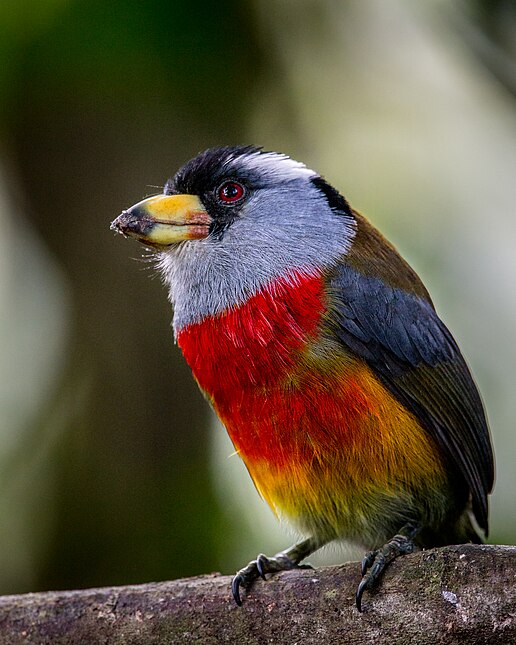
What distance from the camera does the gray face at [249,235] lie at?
330cm

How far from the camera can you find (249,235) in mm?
3396

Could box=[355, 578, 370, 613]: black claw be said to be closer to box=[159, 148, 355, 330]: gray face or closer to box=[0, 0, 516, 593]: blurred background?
box=[159, 148, 355, 330]: gray face

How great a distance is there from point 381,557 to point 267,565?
47cm

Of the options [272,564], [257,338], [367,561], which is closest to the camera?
[367,561]

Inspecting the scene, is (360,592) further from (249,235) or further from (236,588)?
(249,235)

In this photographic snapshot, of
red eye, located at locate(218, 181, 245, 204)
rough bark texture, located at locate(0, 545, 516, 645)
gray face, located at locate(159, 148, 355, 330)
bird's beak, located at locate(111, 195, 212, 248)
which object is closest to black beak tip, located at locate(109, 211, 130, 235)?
bird's beak, located at locate(111, 195, 212, 248)

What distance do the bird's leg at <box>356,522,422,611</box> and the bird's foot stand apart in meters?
0.40

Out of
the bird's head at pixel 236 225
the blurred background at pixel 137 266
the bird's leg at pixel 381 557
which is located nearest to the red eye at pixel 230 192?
the bird's head at pixel 236 225

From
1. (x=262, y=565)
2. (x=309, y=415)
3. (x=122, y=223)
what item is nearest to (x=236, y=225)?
(x=122, y=223)

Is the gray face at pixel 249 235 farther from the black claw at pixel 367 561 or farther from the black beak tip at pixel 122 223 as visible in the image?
the black claw at pixel 367 561

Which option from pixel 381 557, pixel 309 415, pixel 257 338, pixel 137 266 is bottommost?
pixel 381 557

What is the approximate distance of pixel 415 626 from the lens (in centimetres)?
263

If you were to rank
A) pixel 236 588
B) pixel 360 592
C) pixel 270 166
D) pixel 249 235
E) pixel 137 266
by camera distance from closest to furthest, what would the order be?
pixel 360 592
pixel 236 588
pixel 249 235
pixel 270 166
pixel 137 266

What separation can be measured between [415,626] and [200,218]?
1512 millimetres
